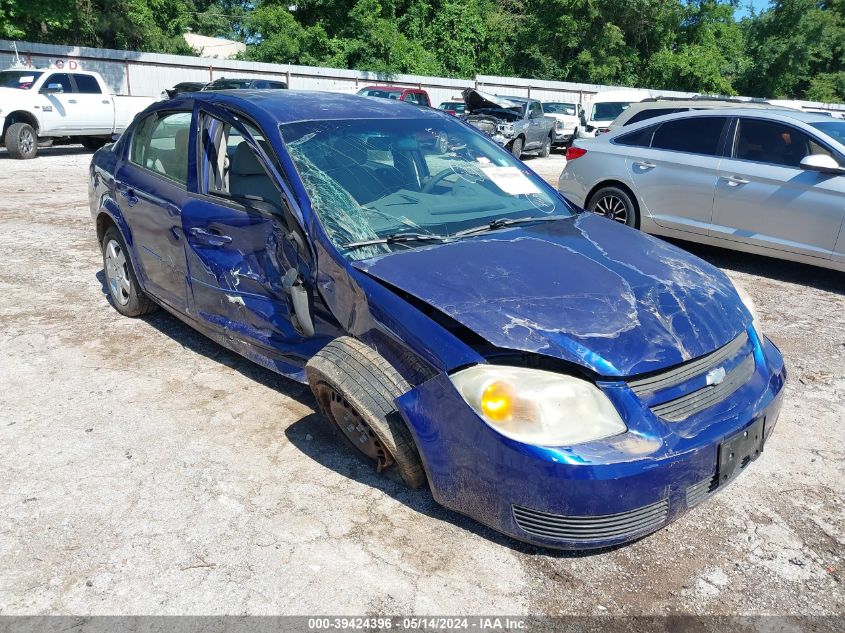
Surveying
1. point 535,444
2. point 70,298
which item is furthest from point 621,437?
point 70,298

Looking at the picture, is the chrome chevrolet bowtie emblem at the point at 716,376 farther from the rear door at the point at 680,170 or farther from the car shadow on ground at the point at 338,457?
the rear door at the point at 680,170

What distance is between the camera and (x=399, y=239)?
3.24m

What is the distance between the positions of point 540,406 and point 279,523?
119 cm

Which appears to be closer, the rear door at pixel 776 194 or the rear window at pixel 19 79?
the rear door at pixel 776 194

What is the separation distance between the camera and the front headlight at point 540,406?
8.02 ft

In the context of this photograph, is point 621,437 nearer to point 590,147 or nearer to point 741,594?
point 741,594

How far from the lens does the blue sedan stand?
97.6 inches

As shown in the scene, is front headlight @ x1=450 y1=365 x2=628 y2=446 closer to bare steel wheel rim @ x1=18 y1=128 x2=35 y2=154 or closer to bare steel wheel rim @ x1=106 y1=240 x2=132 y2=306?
bare steel wheel rim @ x1=106 y1=240 x2=132 y2=306

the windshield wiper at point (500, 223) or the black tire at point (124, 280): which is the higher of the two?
the windshield wiper at point (500, 223)

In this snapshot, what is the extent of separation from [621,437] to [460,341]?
→ 66 centimetres

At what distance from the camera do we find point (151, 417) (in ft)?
12.3

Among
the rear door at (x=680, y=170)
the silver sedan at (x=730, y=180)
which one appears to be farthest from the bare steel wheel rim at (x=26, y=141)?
the rear door at (x=680, y=170)

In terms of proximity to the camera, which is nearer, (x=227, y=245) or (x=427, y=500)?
(x=427, y=500)

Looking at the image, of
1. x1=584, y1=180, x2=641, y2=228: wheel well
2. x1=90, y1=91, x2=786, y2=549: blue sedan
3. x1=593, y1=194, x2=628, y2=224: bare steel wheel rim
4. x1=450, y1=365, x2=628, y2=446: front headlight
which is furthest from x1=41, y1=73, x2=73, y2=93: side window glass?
x1=450, y1=365, x2=628, y2=446: front headlight
